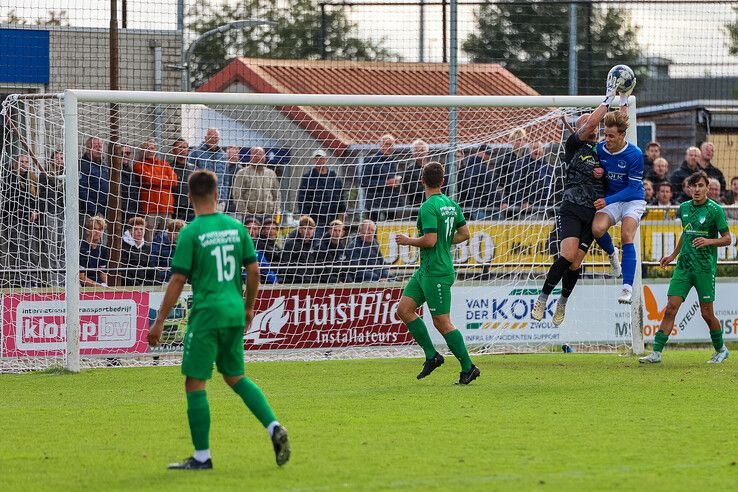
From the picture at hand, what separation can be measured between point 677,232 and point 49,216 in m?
9.16

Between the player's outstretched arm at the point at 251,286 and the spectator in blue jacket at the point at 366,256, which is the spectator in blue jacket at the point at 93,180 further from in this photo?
the player's outstretched arm at the point at 251,286

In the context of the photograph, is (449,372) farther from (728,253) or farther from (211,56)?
(211,56)

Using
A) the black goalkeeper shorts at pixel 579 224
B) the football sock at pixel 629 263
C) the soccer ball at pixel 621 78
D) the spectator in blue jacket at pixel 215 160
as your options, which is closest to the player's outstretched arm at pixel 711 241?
the football sock at pixel 629 263

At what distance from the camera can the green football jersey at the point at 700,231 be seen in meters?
14.2

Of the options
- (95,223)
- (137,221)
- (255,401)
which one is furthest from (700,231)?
(255,401)

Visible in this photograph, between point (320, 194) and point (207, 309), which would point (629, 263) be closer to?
point (320, 194)

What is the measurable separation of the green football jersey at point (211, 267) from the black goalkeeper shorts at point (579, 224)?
670cm

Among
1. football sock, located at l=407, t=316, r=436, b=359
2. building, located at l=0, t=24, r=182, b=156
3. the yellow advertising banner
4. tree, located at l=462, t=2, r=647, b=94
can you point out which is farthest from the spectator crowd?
tree, located at l=462, t=2, r=647, b=94

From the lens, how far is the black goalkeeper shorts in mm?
13438

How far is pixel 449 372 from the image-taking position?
13.9 m

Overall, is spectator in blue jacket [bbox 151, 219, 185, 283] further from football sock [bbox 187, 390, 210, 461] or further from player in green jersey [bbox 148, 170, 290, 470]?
football sock [bbox 187, 390, 210, 461]

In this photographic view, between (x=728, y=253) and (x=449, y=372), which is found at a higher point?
(x=728, y=253)

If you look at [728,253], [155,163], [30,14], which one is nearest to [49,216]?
[155,163]

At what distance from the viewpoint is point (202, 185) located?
7488 millimetres
